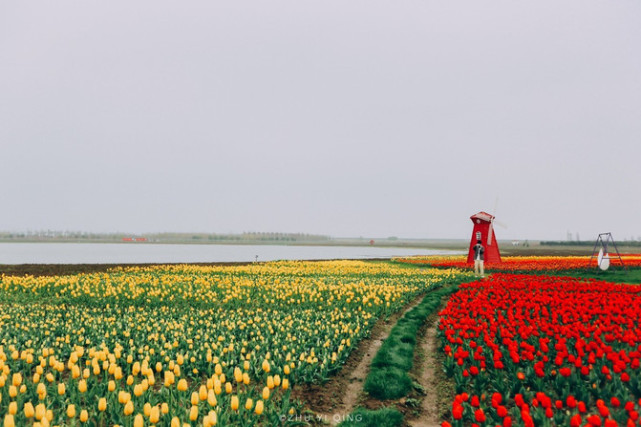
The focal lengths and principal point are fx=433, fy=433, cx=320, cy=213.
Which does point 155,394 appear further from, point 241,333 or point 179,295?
point 179,295

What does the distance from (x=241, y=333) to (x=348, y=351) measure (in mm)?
2444

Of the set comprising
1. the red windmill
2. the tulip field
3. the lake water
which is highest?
the red windmill

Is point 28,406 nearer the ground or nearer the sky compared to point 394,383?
nearer the sky

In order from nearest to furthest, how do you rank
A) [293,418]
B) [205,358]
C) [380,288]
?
[293,418] → [205,358] → [380,288]

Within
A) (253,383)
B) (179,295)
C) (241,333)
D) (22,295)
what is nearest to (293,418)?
(253,383)

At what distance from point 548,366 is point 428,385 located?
2.03 meters

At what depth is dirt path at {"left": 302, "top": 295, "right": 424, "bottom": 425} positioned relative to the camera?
655 cm

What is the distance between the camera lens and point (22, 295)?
16.2 meters

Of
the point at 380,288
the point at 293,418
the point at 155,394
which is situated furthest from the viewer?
the point at 380,288

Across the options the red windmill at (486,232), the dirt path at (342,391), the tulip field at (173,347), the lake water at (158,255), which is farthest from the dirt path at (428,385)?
the lake water at (158,255)

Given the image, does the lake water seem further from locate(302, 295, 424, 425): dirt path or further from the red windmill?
locate(302, 295, 424, 425): dirt path

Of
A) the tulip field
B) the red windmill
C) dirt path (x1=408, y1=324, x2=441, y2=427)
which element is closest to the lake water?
the red windmill

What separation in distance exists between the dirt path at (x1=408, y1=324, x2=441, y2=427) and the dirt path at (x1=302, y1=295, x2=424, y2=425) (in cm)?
104

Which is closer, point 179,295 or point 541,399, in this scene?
point 541,399
